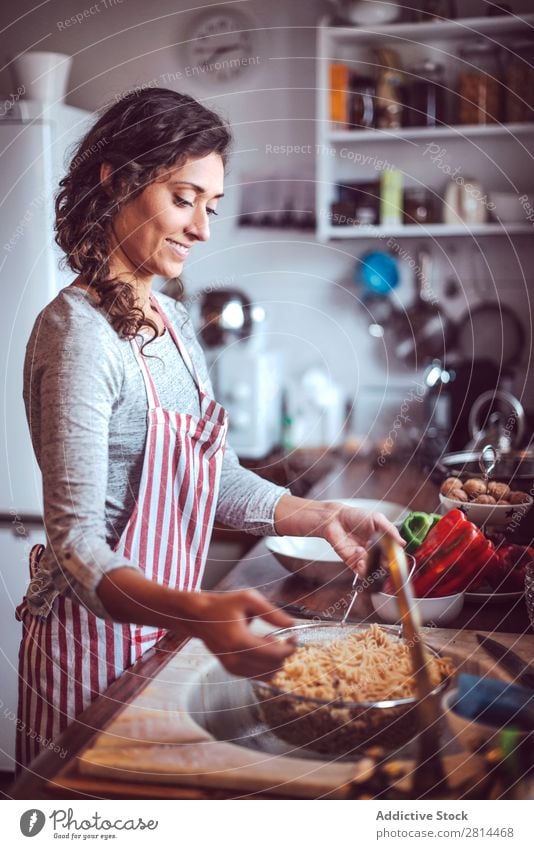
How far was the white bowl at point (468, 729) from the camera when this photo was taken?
58 cm

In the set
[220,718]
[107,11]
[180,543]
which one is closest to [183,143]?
[107,11]

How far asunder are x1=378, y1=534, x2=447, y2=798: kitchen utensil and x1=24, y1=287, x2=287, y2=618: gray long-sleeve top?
20 cm

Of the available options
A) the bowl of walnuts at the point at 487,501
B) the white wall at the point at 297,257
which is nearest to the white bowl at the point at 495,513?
the bowl of walnuts at the point at 487,501

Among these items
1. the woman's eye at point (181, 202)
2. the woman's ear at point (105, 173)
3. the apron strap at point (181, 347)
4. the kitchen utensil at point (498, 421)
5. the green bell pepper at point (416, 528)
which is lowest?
the green bell pepper at point (416, 528)

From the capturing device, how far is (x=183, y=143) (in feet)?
2.50

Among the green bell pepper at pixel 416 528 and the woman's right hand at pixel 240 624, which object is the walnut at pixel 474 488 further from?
the woman's right hand at pixel 240 624

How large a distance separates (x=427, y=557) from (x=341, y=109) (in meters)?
1.36

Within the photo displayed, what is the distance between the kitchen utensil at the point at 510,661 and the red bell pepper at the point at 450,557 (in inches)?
3.5

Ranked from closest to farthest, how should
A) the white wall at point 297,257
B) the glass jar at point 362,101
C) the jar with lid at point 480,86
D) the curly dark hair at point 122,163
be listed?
the curly dark hair at point 122,163, the white wall at point 297,257, the jar with lid at point 480,86, the glass jar at point 362,101

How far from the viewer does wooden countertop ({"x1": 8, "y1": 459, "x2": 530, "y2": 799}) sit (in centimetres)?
56

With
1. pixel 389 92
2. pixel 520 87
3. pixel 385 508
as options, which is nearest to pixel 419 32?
pixel 389 92

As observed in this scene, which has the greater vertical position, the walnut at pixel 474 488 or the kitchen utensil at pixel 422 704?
the walnut at pixel 474 488

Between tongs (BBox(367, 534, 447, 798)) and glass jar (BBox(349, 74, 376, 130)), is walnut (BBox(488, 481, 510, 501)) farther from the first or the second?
glass jar (BBox(349, 74, 376, 130))
